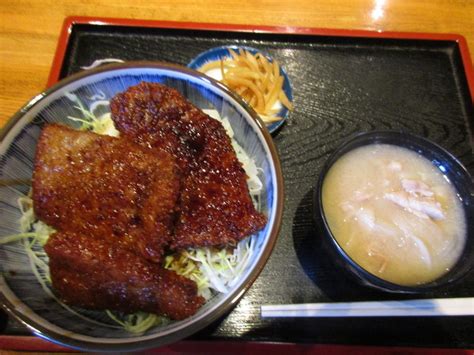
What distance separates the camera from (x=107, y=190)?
1.42 m

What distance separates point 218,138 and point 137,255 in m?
0.61

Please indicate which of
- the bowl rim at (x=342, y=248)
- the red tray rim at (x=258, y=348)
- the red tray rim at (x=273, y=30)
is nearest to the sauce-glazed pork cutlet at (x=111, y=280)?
the red tray rim at (x=258, y=348)

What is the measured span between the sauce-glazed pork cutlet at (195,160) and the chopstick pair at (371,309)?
1.55 ft

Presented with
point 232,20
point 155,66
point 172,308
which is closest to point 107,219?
point 172,308

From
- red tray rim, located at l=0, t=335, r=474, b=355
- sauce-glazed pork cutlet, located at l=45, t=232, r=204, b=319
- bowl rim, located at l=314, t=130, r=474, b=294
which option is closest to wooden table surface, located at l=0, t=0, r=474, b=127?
bowl rim, located at l=314, t=130, r=474, b=294

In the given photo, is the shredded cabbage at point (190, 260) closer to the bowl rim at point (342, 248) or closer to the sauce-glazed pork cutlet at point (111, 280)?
the sauce-glazed pork cutlet at point (111, 280)

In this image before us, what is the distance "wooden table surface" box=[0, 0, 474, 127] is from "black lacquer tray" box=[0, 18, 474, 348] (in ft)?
0.84

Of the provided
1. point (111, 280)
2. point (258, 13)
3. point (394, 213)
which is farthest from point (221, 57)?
point (111, 280)

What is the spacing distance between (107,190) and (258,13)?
1.93 meters

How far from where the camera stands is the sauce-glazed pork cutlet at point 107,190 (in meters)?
1.38

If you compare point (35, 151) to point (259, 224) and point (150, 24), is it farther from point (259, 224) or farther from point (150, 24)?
point (150, 24)

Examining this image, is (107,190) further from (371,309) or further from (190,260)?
(371,309)

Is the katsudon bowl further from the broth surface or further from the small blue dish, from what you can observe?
the small blue dish

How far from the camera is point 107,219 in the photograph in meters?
1.39
